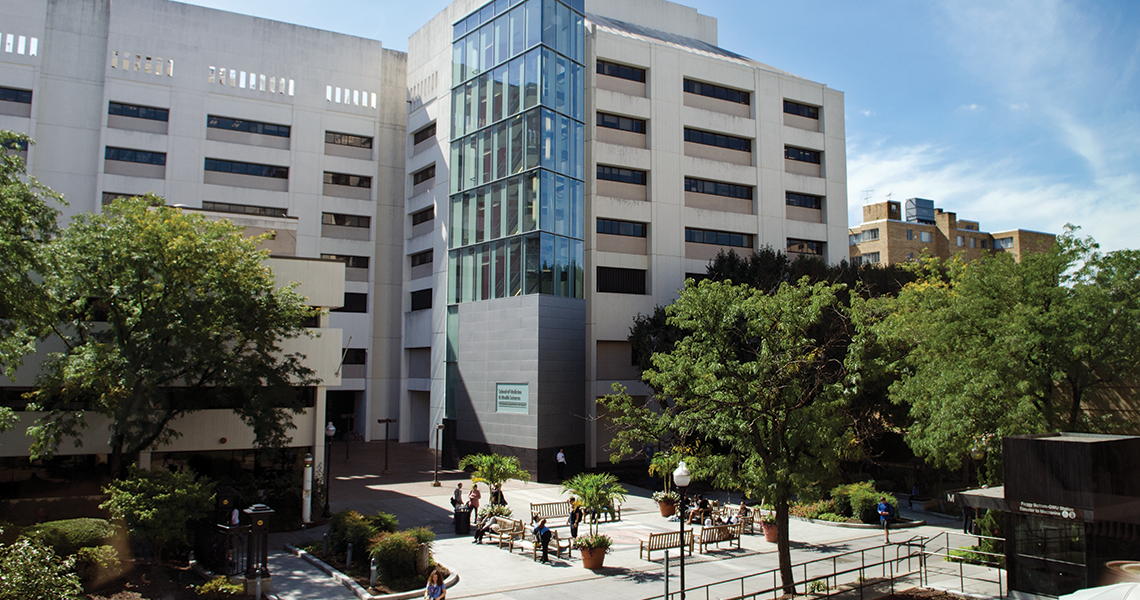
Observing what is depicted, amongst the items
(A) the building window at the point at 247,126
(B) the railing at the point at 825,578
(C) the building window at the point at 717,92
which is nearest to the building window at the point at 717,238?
(C) the building window at the point at 717,92

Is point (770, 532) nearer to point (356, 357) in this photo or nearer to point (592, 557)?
point (592, 557)

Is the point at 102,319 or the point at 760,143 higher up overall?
the point at 760,143

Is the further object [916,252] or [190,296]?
[916,252]

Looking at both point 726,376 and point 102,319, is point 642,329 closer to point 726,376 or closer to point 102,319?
point 726,376

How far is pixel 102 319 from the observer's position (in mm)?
23734

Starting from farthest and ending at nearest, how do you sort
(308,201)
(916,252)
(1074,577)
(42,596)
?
(916,252)
(308,201)
(1074,577)
(42,596)

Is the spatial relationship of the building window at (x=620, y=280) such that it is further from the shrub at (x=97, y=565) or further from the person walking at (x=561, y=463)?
the shrub at (x=97, y=565)

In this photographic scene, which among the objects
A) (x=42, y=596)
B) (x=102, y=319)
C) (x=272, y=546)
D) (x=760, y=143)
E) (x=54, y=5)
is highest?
(x=54, y=5)

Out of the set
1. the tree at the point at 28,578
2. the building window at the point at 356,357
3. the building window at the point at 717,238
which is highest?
the building window at the point at 717,238

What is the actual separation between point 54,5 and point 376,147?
21.4 meters

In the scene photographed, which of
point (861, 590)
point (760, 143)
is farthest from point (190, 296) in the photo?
point (760, 143)

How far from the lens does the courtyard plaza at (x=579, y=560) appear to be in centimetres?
1783

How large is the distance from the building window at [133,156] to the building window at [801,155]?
136ft

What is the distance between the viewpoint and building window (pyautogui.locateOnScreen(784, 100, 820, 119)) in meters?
48.8
